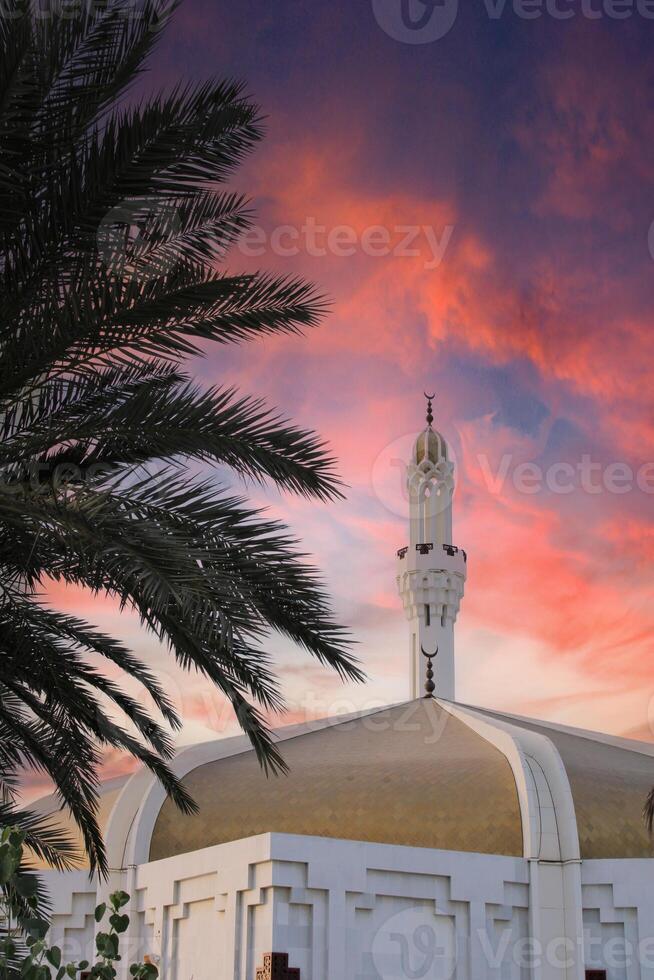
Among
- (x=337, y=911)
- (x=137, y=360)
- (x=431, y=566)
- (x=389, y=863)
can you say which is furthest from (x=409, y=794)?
(x=137, y=360)

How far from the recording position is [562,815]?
18.5 m

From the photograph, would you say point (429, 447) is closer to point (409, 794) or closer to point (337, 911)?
point (409, 794)

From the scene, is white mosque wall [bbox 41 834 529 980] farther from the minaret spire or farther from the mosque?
the minaret spire

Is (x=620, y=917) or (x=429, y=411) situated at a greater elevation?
(x=429, y=411)

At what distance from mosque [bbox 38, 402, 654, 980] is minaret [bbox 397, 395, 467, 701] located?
6.91 meters

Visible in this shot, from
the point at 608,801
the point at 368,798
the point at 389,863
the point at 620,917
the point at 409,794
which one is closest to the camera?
the point at 389,863

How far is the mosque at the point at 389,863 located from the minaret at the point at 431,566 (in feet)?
22.7

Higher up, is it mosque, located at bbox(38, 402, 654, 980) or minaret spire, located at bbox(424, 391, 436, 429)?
minaret spire, located at bbox(424, 391, 436, 429)

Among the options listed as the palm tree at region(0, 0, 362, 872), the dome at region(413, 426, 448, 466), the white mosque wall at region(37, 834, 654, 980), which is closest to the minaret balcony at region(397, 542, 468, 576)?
the dome at region(413, 426, 448, 466)

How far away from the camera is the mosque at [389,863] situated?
16.6 m

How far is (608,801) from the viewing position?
19141 millimetres

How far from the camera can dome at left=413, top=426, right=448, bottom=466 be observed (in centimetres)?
3053

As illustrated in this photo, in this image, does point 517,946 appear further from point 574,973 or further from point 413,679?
point 413,679

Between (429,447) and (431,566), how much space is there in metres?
3.17
